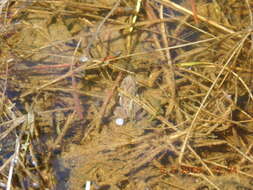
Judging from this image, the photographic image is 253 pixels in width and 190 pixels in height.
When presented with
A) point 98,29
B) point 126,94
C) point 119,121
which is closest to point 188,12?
point 98,29

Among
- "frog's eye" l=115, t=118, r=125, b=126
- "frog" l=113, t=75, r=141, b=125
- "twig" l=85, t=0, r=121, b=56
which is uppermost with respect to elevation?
"twig" l=85, t=0, r=121, b=56

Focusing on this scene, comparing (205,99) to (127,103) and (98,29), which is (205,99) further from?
(98,29)

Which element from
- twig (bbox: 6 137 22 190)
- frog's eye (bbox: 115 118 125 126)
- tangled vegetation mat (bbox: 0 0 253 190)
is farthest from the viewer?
frog's eye (bbox: 115 118 125 126)

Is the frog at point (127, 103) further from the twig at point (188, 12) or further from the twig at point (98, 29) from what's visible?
the twig at point (188, 12)

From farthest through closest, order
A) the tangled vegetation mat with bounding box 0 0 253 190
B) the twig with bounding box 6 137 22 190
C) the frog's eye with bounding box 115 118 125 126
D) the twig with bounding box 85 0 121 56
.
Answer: the twig with bounding box 85 0 121 56 < the frog's eye with bounding box 115 118 125 126 < the tangled vegetation mat with bounding box 0 0 253 190 < the twig with bounding box 6 137 22 190

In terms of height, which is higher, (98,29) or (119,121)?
(98,29)

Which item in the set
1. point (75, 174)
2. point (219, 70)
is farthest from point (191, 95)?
point (75, 174)

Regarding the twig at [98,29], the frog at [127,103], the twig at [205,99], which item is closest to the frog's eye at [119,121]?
the frog at [127,103]

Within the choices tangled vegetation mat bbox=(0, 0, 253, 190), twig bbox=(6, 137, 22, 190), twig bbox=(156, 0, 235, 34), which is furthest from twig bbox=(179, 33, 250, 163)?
twig bbox=(6, 137, 22, 190)

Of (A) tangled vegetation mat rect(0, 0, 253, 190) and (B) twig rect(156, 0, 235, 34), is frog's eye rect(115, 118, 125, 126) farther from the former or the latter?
(B) twig rect(156, 0, 235, 34)

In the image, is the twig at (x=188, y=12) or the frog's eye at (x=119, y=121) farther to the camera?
the twig at (x=188, y=12)
